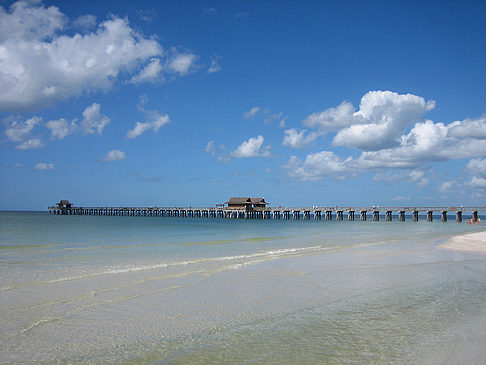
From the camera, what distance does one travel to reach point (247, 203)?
78250 mm

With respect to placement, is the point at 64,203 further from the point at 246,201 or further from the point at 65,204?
the point at 246,201

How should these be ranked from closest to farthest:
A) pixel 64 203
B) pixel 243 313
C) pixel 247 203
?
pixel 243 313 → pixel 247 203 → pixel 64 203

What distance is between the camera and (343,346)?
5.32 m

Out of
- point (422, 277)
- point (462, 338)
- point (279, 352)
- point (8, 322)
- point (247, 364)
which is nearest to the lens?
point (247, 364)

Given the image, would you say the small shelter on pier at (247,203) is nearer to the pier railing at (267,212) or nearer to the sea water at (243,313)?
the pier railing at (267,212)

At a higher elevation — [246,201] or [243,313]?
[246,201]

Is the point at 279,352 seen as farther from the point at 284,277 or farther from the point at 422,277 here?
the point at 422,277

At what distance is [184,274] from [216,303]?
3474 millimetres

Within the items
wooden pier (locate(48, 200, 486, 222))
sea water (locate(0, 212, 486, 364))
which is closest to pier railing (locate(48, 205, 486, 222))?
wooden pier (locate(48, 200, 486, 222))

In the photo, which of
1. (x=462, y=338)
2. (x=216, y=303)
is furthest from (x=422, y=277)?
(x=216, y=303)

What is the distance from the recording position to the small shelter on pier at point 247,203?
7831 cm

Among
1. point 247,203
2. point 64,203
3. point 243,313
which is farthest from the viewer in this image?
point 64,203

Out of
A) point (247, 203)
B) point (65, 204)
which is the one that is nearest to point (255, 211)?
point (247, 203)

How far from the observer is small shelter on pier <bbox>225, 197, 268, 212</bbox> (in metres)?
78.3
